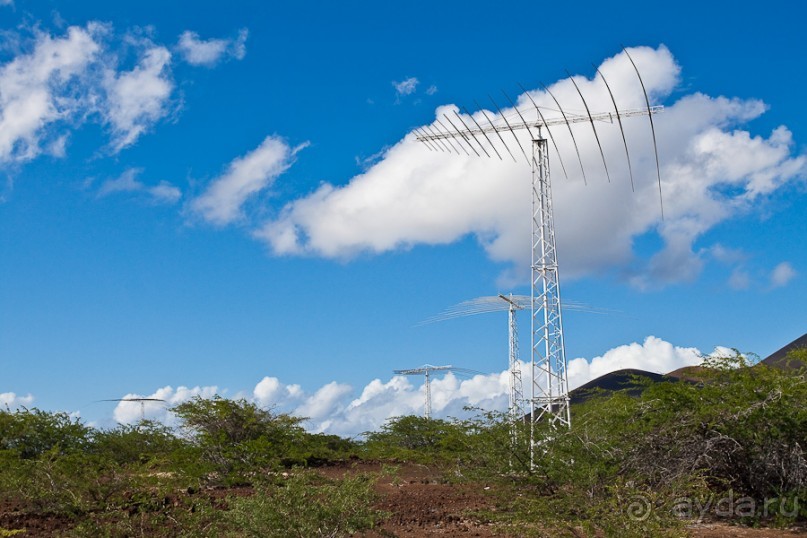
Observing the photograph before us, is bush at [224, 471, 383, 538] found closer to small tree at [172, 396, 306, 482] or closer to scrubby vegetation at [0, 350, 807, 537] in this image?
scrubby vegetation at [0, 350, 807, 537]

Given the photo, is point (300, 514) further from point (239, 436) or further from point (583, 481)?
point (239, 436)

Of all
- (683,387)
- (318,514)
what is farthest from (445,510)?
(318,514)

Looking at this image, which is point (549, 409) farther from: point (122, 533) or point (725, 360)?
point (122, 533)

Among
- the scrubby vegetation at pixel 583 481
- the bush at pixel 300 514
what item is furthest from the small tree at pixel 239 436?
the bush at pixel 300 514

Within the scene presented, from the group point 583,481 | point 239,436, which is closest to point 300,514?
point 583,481

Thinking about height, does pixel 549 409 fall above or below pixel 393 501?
above

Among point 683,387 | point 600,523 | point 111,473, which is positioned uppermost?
point 683,387

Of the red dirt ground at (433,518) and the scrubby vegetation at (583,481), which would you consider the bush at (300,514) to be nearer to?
the scrubby vegetation at (583,481)

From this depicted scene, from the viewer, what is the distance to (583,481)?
1237 centimetres

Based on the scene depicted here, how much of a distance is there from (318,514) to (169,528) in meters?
3.50

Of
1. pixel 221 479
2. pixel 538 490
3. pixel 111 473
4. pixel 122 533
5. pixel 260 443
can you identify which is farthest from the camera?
pixel 260 443

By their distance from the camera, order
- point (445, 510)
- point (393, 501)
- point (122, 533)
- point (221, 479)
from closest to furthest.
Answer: point (122, 533)
point (445, 510)
point (393, 501)
point (221, 479)

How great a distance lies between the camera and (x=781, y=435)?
13219 mm

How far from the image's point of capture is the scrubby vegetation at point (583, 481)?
31.3 ft
